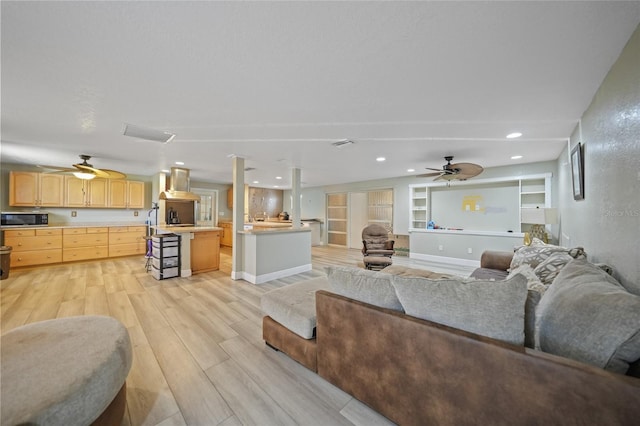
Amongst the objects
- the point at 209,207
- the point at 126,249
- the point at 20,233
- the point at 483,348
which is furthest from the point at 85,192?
the point at 483,348

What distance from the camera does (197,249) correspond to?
15.5 ft

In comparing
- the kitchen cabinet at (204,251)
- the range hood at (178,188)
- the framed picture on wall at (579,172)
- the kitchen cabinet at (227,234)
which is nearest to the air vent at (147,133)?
the kitchen cabinet at (204,251)

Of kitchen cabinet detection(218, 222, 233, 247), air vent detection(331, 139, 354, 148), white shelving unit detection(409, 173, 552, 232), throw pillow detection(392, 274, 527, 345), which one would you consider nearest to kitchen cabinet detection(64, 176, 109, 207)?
kitchen cabinet detection(218, 222, 233, 247)

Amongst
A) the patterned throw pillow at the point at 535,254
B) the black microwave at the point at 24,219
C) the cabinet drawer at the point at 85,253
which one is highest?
A: the black microwave at the point at 24,219

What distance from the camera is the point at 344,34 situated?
1358 mm

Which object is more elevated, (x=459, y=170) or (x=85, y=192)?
(x=459, y=170)

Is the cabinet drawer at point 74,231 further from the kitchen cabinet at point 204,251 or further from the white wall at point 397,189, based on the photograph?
the white wall at point 397,189

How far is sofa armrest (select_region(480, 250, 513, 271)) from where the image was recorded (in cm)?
323

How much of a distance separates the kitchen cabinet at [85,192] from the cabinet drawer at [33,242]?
0.90m

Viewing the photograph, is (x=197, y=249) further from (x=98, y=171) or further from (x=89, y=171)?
(x=89, y=171)

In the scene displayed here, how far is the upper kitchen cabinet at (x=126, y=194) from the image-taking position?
6098 millimetres

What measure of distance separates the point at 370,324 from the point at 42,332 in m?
1.97

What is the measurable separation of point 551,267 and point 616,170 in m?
0.88

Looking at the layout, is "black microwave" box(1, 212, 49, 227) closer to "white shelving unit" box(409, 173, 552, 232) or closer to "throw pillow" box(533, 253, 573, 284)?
"throw pillow" box(533, 253, 573, 284)
